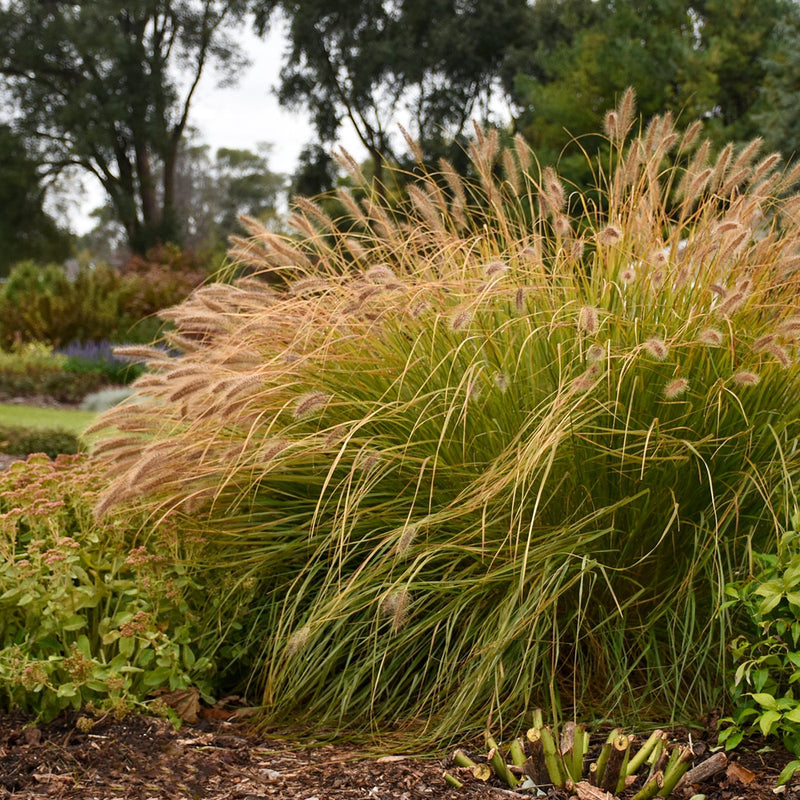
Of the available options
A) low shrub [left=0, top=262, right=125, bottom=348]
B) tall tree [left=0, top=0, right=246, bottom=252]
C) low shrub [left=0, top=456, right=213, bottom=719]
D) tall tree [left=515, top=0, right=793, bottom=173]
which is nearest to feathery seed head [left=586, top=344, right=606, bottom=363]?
low shrub [left=0, top=456, right=213, bottom=719]

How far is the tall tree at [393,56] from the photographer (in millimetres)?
26094

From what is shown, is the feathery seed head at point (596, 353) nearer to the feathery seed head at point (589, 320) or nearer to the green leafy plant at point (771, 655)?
the feathery seed head at point (589, 320)

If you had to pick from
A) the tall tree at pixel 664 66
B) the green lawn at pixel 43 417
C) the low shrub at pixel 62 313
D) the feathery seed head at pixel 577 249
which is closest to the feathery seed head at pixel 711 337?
the feathery seed head at pixel 577 249

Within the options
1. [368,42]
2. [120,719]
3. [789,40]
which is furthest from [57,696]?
[368,42]

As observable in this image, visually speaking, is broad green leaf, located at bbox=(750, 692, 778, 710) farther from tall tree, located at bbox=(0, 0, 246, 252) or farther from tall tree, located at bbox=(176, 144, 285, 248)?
tall tree, located at bbox=(176, 144, 285, 248)

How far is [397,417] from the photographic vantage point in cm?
303

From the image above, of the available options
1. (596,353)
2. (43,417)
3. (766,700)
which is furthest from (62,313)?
(766,700)

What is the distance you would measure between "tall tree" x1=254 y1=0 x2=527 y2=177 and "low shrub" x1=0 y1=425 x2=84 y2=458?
2067cm

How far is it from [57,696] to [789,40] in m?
14.9

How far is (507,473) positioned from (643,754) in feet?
2.88

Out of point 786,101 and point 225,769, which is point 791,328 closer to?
point 225,769

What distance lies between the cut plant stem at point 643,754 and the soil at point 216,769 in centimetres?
6

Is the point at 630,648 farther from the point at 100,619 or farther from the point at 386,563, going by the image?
the point at 100,619

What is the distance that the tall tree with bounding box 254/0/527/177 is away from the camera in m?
26.1
